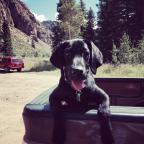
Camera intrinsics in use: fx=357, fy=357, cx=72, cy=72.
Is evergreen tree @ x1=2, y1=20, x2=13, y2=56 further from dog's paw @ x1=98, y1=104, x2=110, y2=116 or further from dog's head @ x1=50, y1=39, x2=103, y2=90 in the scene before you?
dog's paw @ x1=98, y1=104, x2=110, y2=116

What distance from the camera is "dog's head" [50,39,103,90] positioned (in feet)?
9.60

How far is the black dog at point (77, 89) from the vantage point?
257 centimetres

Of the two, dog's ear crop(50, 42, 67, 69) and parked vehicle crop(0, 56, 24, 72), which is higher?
dog's ear crop(50, 42, 67, 69)

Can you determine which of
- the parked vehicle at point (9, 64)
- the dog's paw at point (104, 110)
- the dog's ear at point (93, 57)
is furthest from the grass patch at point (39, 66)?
the dog's paw at point (104, 110)

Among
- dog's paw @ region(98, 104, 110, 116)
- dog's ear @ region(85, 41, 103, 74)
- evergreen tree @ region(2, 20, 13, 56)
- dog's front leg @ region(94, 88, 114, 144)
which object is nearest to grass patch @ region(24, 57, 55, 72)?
evergreen tree @ region(2, 20, 13, 56)

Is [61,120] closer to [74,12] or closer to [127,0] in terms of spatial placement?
[127,0]

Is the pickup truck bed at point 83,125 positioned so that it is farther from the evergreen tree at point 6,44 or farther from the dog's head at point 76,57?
the evergreen tree at point 6,44

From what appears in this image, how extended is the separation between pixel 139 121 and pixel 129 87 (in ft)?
8.22

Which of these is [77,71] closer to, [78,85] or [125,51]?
[78,85]

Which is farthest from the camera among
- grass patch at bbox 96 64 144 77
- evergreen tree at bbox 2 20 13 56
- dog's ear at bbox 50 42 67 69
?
evergreen tree at bbox 2 20 13 56

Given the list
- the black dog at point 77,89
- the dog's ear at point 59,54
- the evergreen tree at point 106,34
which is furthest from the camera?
the evergreen tree at point 106,34

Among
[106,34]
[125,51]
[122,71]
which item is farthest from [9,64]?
[122,71]

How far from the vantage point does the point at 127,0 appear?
139ft

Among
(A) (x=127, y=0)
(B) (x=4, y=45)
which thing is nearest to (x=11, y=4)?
(B) (x=4, y=45)
